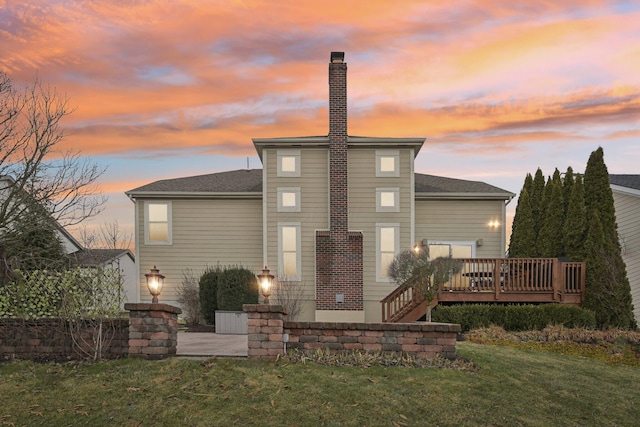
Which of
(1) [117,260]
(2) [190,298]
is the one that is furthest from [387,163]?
(1) [117,260]

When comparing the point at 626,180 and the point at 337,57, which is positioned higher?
the point at 337,57

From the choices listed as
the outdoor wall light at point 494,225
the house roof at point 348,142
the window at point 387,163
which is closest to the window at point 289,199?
the house roof at point 348,142

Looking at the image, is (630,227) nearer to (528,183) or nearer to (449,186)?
Answer: (528,183)

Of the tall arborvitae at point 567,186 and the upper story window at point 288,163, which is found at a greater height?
the upper story window at point 288,163

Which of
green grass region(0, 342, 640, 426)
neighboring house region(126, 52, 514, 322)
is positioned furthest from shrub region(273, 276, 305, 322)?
green grass region(0, 342, 640, 426)

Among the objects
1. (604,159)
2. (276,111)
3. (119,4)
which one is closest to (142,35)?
(119,4)

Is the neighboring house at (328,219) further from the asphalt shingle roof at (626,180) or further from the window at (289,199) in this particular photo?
the asphalt shingle roof at (626,180)

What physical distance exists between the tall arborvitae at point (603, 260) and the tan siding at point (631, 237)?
3.80 metres

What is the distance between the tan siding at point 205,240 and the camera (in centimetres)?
1945

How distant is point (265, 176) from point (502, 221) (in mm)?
9653

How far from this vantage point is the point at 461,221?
767 inches

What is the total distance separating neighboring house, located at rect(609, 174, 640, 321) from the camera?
18609 mm

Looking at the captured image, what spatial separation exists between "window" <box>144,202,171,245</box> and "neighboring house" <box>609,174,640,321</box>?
18119mm

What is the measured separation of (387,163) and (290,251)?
5.10m
